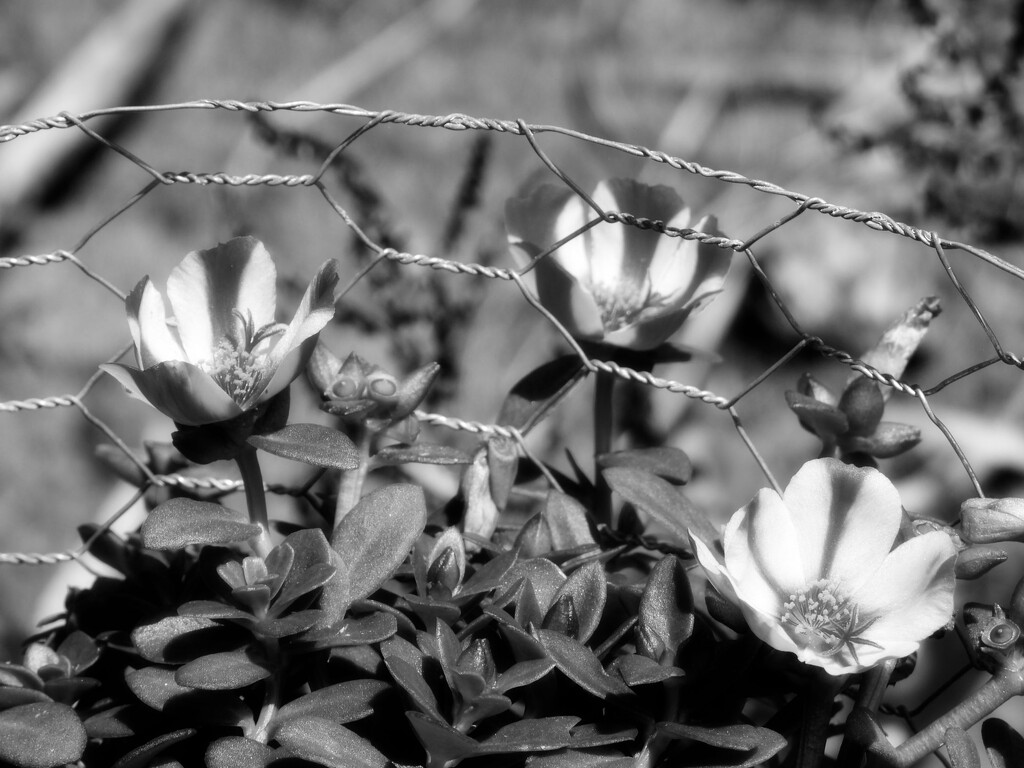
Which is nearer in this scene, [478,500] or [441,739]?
[441,739]

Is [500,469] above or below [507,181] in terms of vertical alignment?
above

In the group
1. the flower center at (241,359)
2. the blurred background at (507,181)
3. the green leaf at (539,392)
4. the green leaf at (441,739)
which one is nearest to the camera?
the green leaf at (441,739)

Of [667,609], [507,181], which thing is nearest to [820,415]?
[667,609]

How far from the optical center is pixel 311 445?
51 cm

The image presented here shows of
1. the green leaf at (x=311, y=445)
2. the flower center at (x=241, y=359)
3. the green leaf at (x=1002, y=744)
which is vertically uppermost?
the flower center at (x=241, y=359)

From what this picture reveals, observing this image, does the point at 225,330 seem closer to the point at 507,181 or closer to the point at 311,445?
the point at 311,445

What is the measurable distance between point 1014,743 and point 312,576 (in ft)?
1.10

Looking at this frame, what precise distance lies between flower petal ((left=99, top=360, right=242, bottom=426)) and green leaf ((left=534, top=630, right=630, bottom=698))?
176 millimetres

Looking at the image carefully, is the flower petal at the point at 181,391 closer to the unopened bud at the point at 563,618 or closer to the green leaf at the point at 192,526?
the green leaf at the point at 192,526

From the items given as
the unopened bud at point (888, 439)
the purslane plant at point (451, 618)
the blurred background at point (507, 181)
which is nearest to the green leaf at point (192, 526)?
the purslane plant at point (451, 618)

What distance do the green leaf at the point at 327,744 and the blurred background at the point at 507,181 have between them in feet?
2.30

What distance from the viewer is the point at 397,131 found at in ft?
7.80

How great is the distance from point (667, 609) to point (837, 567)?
82mm

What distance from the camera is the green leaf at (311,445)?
1.64 feet
